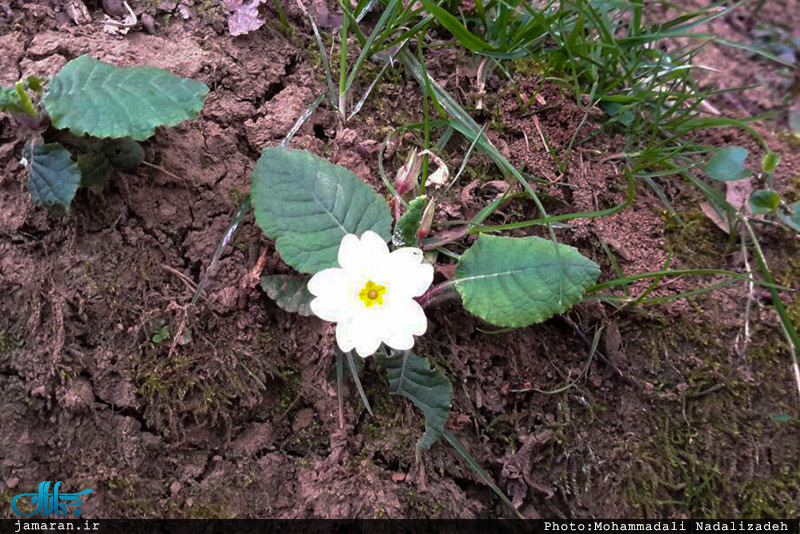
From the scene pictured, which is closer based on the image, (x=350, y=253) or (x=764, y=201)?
(x=350, y=253)

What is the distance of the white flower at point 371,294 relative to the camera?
1469 millimetres

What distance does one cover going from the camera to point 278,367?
1747mm

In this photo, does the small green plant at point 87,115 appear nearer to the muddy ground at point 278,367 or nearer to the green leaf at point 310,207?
the muddy ground at point 278,367

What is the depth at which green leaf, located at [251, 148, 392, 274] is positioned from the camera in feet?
5.44

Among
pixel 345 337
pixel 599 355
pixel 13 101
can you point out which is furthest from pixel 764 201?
pixel 13 101

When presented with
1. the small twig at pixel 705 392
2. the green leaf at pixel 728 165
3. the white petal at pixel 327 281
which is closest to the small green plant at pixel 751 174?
the green leaf at pixel 728 165

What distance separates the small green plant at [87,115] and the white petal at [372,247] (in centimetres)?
63

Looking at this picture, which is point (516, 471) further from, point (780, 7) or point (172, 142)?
point (780, 7)

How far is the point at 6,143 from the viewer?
1.76 m

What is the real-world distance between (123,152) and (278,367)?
2.65 feet

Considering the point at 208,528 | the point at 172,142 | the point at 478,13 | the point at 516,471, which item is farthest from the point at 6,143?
the point at 516,471

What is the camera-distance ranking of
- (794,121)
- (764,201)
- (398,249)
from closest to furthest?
(398,249) < (764,201) < (794,121)

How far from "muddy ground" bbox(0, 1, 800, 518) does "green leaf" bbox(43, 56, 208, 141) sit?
0.23 metres

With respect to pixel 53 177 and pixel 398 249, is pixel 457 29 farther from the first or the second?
pixel 53 177
